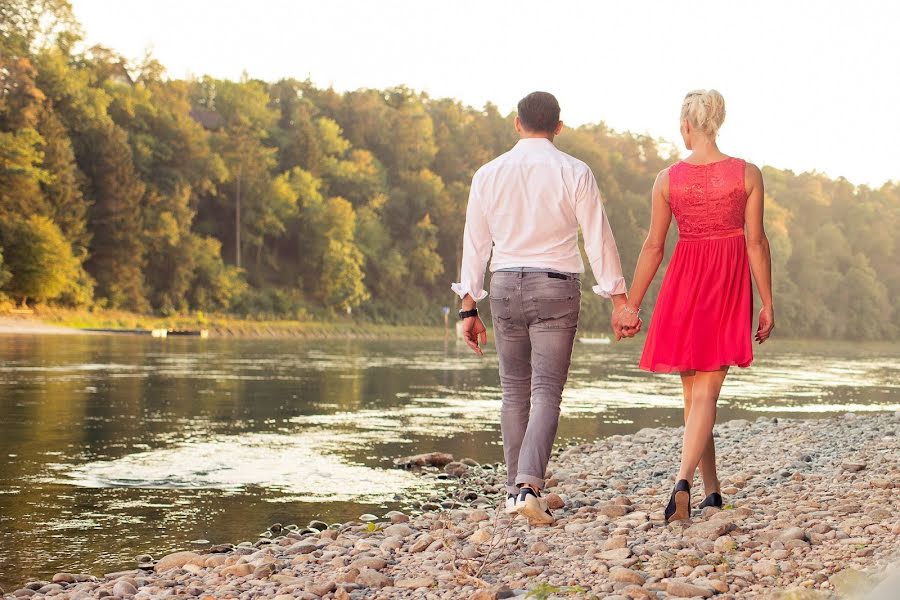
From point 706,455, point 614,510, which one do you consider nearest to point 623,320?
point 706,455

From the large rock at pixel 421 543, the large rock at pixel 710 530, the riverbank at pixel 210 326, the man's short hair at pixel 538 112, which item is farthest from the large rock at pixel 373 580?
the riverbank at pixel 210 326

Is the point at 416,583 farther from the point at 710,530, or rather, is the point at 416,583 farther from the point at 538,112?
the point at 538,112

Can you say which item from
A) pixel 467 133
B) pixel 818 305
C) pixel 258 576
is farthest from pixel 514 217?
pixel 818 305

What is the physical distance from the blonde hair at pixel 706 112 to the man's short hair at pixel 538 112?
66 centimetres

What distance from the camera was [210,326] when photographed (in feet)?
208

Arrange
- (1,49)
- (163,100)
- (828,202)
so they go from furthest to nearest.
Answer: (828,202) < (163,100) < (1,49)

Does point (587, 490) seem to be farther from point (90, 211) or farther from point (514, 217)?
point (90, 211)

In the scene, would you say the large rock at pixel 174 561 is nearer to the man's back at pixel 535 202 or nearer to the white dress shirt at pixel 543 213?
the white dress shirt at pixel 543 213

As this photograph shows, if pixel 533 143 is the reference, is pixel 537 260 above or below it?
below

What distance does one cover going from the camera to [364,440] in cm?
1398

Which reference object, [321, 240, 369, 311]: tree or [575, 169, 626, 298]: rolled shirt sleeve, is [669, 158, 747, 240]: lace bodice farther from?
[321, 240, 369, 311]: tree

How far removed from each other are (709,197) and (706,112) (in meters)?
0.43

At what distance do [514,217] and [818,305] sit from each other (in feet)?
384

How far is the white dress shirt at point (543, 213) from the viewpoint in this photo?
5.96m
